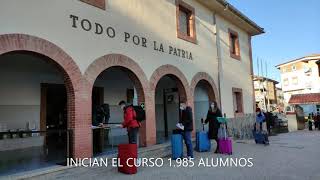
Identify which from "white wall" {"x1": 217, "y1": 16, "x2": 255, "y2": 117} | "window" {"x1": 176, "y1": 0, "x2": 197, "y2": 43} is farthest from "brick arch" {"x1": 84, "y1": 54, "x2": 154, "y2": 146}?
"white wall" {"x1": 217, "y1": 16, "x2": 255, "y2": 117}

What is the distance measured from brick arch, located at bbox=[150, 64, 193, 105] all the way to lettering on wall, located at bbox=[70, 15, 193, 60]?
2.15 ft

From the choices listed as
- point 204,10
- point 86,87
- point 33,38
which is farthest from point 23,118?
point 204,10

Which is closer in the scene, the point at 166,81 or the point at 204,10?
the point at 204,10

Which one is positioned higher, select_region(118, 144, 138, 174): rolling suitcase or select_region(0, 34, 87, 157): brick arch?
select_region(0, 34, 87, 157): brick arch

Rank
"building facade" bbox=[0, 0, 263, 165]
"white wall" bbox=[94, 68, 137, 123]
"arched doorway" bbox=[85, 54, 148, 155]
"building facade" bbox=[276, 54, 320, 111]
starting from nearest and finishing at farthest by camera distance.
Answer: "building facade" bbox=[0, 0, 263, 165] < "arched doorway" bbox=[85, 54, 148, 155] < "white wall" bbox=[94, 68, 137, 123] < "building facade" bbox=[276, 54, 320, 111]

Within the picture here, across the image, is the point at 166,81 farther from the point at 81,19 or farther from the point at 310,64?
the point at 310,64

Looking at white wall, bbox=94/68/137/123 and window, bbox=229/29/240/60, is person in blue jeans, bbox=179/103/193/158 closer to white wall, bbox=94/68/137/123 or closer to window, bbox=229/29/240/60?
white wall, bbox=94/68/137/123

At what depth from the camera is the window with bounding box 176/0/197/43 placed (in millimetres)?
13477

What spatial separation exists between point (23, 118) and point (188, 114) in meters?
6.30

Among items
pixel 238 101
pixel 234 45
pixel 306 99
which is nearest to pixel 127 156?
pixel 238 101

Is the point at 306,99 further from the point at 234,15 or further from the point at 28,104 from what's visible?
the point at 28,104

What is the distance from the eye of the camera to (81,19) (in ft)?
28.5

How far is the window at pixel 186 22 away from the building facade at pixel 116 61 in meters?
0.04

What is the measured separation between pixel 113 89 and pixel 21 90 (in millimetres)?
4451
